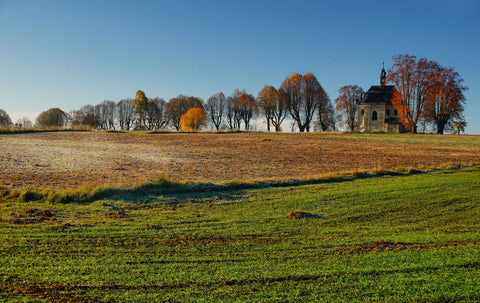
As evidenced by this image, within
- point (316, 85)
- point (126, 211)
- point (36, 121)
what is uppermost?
point (316, 85)

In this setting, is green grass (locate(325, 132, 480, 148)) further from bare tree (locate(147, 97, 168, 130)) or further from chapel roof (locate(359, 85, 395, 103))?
bare tree (locate(147, 97, 168, 130))

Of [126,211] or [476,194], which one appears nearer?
[126,211]

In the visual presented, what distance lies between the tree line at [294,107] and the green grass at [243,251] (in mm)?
41314

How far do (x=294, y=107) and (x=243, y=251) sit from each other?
70.4 meters

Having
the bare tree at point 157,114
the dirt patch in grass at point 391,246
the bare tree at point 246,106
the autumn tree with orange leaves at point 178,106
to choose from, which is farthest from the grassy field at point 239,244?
the bare tree at point 157,114

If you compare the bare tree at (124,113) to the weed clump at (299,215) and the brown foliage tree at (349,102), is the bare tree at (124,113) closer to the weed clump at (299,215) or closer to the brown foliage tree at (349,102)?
the brown foliage tree at (349,102)

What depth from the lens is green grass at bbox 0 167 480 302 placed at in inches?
156

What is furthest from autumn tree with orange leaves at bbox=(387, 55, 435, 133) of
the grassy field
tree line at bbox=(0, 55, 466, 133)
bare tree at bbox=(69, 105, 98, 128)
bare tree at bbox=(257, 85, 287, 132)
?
bare tree at bbox=(69, 105, 98, 128)

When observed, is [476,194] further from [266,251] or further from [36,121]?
[36,121]

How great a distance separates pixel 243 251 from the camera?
A: 5375 mm

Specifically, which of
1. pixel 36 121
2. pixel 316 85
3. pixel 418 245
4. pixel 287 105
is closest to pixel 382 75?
pixel 316 85

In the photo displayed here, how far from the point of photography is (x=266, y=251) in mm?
5367

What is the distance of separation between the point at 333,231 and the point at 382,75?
285 feet

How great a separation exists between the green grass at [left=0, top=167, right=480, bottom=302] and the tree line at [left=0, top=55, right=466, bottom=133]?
41.3 m
